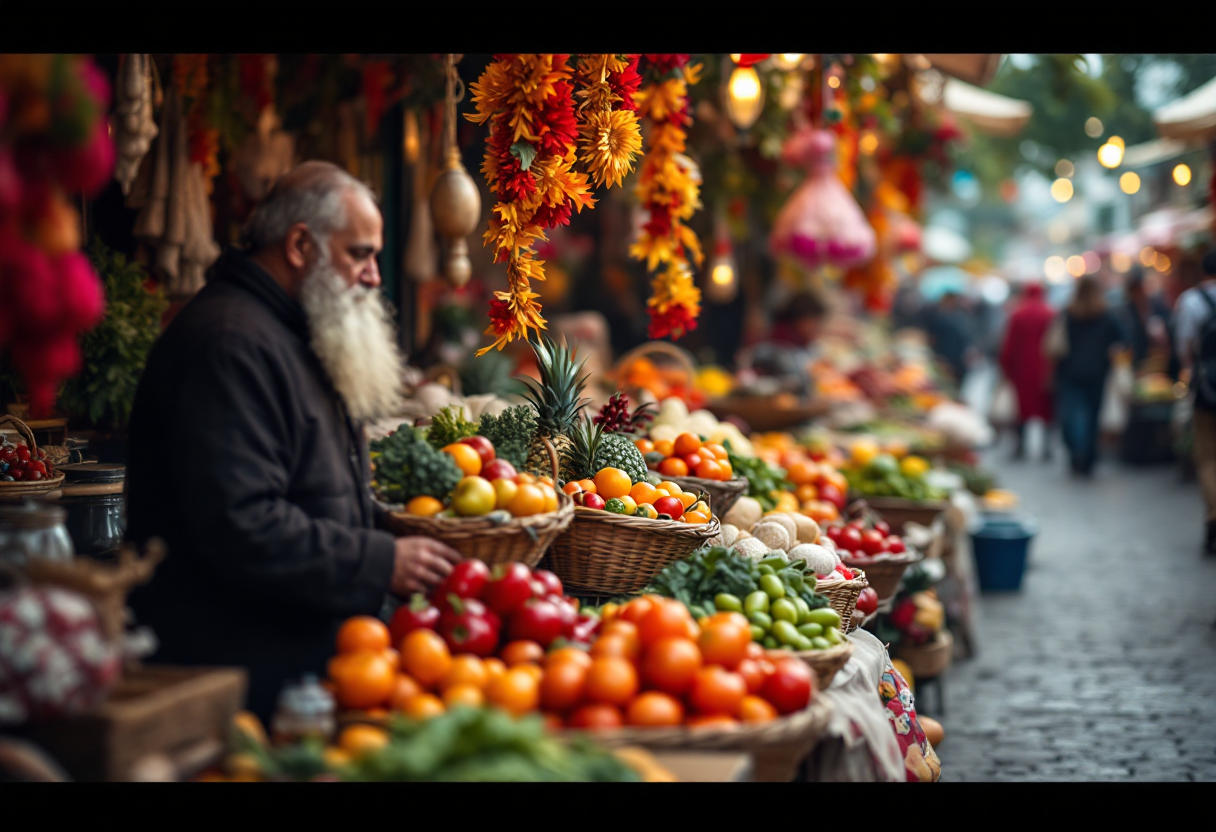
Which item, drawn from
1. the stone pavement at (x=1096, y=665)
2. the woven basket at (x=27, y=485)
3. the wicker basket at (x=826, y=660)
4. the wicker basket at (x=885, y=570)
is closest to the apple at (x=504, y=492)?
the wicker basket at (x=826, y=660)

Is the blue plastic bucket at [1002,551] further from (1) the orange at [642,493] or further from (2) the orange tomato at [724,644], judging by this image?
(2) the orange tomato at [724,644]

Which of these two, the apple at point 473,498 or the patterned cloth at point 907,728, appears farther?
the patterned cloth at point 907,728

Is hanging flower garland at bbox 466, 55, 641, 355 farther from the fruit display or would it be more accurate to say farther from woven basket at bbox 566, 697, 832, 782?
the fruit display

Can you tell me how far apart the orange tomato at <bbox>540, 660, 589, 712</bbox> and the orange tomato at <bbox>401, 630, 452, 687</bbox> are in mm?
244

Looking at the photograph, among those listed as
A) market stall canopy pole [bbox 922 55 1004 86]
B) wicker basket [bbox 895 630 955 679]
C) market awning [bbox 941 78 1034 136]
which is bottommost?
wicker basket [bbox 895 630 955 679]

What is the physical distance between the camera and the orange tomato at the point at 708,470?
15.2 feet

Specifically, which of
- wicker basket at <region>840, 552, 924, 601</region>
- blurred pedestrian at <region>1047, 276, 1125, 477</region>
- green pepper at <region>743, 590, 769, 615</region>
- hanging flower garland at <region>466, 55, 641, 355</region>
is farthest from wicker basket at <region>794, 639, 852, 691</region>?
blurred pedestrian at <region>1047, 276, 1125, 477</region>

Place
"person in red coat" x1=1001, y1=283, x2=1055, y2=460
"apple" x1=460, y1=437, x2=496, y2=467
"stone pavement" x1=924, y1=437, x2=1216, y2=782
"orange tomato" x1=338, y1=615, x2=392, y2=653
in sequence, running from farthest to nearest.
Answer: "person in red coat" x1=1001, y1=283, x2=1055, y2=460 → "stone pavement" x1=924, y1=437, x2=1216, y2=782 → "apple" x1=460, y1=437, x2=496, y2=467 → "orange tomato" x1=338, y1=615, x2=392, y2=653

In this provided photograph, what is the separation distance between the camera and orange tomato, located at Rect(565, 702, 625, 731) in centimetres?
254

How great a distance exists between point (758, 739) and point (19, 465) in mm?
2887

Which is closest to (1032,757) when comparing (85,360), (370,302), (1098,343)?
(370,302)

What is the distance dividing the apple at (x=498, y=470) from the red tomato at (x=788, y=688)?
965 millimetres
